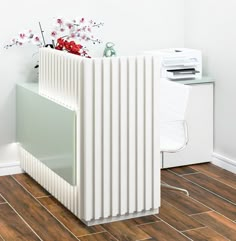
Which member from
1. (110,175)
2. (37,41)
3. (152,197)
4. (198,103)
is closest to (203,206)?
(152,197)

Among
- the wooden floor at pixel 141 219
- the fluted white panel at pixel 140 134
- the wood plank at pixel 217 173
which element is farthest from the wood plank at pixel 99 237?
the wood plank at pixel 217 173

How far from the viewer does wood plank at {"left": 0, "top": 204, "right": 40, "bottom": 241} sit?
3.87m

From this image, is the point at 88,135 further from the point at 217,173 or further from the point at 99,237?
the point at 217,173

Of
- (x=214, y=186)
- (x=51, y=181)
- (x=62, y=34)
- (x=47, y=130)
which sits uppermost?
(x=62, y=34)

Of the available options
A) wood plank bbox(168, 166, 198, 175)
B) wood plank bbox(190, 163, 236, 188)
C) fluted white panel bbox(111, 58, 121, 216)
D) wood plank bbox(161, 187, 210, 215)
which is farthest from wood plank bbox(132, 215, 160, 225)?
wood plank bbox(168, 166, 198, 175)

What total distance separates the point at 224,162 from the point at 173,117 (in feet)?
2.65

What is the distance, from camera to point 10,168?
16.9 feet

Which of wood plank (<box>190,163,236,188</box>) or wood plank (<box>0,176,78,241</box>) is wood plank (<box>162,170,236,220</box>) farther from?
wood plank (<box>0,176,78,241</box>)

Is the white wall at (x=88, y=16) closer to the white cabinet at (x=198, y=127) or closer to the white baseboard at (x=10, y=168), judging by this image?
the white baseboard at (x=10, y=168)

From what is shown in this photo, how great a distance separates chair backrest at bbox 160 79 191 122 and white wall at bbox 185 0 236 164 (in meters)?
0.63

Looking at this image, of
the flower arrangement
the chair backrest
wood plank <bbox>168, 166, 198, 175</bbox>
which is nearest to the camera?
the chair backrest

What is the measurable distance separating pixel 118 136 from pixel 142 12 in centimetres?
177

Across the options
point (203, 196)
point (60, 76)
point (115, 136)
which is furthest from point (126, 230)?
point (60, 76)

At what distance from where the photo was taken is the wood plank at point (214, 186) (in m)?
4.65
